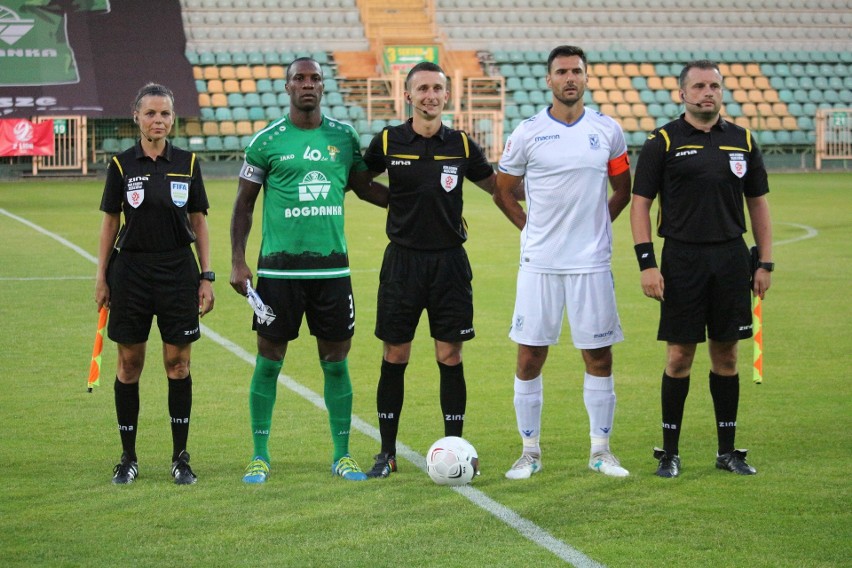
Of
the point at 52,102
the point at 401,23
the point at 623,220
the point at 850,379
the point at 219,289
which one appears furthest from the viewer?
the point at 401,23

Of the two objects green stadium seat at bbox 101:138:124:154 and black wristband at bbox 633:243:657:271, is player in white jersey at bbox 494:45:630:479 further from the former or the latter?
green stadium seat at bbox 101:138:124:154

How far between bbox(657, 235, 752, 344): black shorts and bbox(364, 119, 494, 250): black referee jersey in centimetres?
110

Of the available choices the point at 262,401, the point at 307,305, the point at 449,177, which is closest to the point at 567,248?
the point at 449,177

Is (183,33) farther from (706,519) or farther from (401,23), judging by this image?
(706,519)

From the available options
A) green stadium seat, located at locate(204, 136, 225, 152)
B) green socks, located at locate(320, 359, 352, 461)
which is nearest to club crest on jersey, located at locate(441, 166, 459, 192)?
green socks, located at locate(320, 359, 352, 461)

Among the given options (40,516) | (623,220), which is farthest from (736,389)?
(623,220)

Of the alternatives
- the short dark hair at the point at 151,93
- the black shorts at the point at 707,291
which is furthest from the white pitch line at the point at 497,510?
the short dark hair at the point at 151,93

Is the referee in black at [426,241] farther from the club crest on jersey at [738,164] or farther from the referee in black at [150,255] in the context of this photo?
the club crest on jersey at [738,164]

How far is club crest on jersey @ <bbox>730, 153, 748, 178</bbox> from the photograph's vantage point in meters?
6.08

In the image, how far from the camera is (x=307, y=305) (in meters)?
6.17

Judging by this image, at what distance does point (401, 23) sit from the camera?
38.5 m

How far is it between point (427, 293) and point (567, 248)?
0.74 m

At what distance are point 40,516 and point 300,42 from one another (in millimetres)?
33020

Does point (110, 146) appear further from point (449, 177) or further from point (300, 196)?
point (449, 177)
